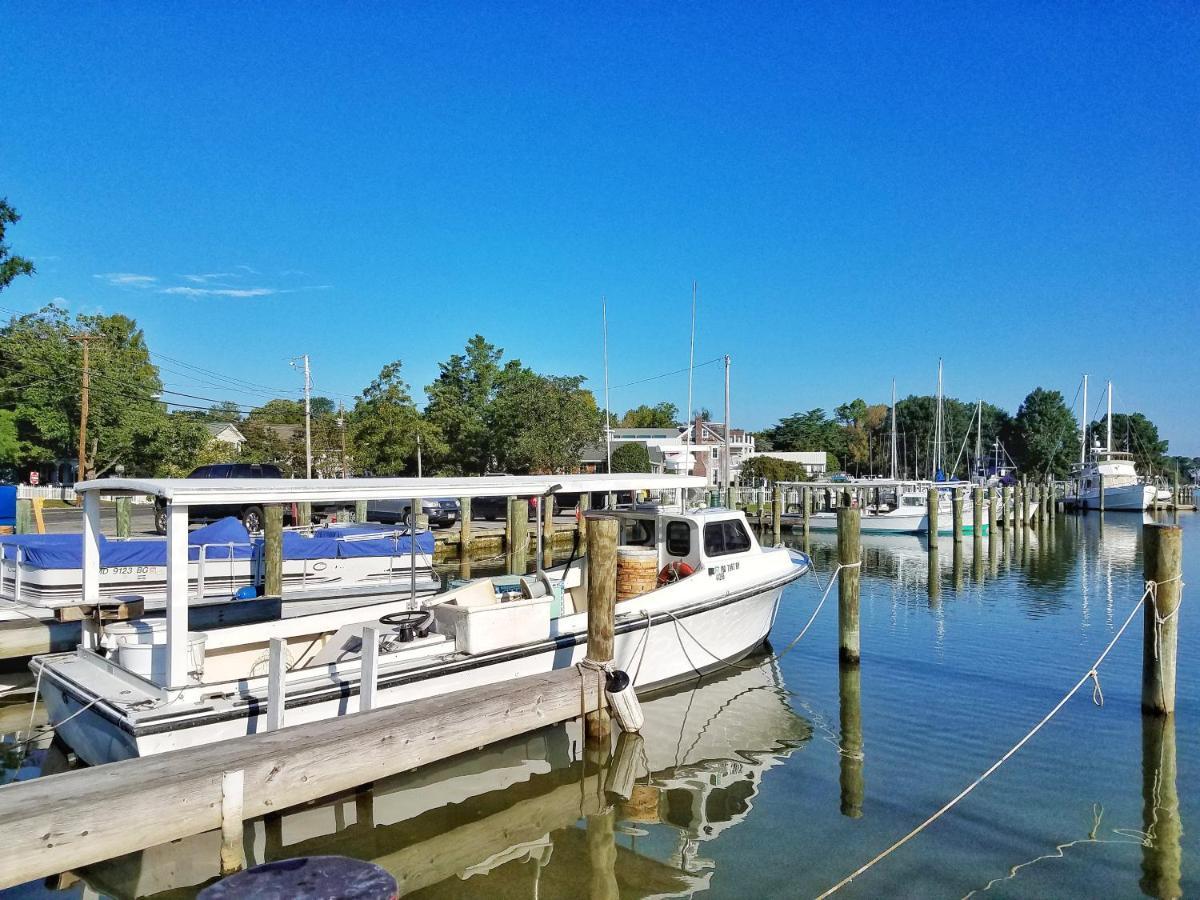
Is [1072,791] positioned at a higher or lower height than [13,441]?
lower

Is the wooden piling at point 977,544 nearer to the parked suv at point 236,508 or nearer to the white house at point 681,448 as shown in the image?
the white house at point 681,448

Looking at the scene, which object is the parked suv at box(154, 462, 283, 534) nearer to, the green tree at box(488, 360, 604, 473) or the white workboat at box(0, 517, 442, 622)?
the white workboat at box(0, 517, 442, 622)

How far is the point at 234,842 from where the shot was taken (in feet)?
18.3

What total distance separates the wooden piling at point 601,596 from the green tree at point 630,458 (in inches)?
1495

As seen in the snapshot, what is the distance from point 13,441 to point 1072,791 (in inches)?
1786

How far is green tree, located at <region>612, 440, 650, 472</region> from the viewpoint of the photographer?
47750 millimetres

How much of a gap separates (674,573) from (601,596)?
3.15 meters

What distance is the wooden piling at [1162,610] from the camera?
8922 millimetres

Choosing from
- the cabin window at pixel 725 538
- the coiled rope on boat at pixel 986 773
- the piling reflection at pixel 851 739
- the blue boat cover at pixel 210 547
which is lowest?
the piling reflection at pixel 851 739

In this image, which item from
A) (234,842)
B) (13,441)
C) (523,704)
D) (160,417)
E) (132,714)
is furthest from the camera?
(160,417)

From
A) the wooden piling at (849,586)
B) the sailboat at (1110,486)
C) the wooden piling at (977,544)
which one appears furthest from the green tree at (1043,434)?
the wooden piling at (849,586)

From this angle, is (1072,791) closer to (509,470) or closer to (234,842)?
(234,842)

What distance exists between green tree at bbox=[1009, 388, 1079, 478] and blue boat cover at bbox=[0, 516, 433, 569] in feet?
273

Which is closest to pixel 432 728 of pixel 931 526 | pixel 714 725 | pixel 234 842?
pixel 234 842
